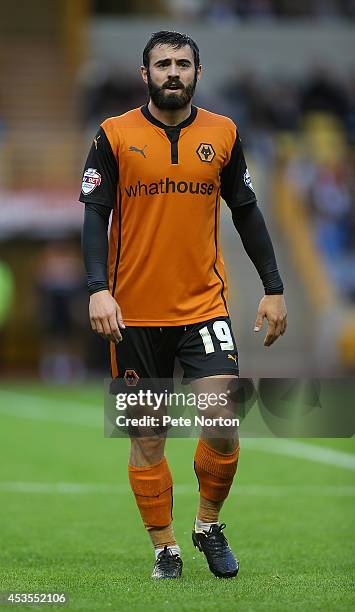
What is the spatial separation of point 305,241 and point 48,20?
32.8 ft

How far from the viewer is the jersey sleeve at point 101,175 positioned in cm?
621

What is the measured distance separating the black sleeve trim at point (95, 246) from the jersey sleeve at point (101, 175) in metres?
0.04

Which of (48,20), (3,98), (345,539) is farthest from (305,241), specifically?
(345,539)

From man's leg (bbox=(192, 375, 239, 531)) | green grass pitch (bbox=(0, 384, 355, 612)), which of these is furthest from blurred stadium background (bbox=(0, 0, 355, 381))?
man's leg (bbox=(192, 375, 239, 531))

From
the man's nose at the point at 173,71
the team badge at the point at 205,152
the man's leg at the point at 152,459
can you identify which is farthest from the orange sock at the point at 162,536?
the man's nose at the point at 173,71

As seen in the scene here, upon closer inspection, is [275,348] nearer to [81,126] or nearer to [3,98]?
[81,126]

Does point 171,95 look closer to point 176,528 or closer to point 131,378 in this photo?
point 131,378

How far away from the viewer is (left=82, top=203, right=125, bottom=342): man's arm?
19.7 feet

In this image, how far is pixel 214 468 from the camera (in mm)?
6328

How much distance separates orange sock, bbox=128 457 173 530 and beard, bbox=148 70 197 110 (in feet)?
5.23

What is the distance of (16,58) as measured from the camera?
1187 inches

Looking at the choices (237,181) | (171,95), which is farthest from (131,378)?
(171,95)

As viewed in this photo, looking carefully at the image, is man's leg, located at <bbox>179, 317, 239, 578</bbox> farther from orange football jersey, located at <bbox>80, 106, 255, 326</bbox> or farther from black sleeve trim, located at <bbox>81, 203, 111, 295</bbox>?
black sleeve trim, located at <bbox>81, 203, 111, 295</bbox>

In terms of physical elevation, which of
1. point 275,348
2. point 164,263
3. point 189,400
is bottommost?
point 275,348
